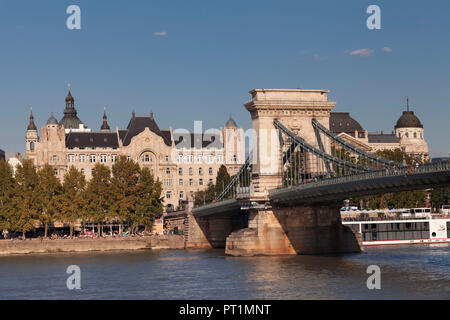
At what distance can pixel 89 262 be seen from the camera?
276 ft

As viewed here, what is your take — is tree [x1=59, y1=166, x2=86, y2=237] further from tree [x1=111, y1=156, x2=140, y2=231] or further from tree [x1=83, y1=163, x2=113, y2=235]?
tree [x1=111, y1=156, x2=140, y2=231]

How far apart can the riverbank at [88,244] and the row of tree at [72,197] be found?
6736mm

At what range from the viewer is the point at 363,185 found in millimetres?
64812

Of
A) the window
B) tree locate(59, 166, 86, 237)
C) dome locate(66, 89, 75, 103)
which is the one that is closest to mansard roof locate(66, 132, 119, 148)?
the window

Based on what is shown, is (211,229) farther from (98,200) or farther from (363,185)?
(363,185)

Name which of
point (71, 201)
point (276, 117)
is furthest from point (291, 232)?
point (71, 201)

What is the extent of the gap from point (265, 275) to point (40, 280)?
16.5 m

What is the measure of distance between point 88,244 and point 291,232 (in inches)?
1409

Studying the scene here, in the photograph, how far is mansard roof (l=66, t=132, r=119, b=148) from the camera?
16112cm

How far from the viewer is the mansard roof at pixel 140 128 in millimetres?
162125

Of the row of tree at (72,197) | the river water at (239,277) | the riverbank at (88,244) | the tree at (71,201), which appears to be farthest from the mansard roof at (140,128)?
the river water at (239,277)

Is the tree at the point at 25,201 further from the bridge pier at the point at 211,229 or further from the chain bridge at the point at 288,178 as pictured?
the chain bridge at the point at 288,178

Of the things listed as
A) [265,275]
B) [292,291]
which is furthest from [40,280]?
[292,291]

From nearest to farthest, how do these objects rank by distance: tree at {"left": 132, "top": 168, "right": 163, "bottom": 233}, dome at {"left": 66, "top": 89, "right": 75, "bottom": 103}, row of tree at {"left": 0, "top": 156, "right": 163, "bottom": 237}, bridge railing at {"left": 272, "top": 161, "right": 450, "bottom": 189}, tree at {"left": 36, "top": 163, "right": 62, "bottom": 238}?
bridge railing at {"left": 272, "top": 161, "right": 450, "bottom": 189} < row of tree at {"left": 0, "top": 156, "right": 163, "bottom": 237} < tree at {"left": 36, "top": 163, "right": 62, "bottom": 238} < tree at {"left": 132, "top": 168, "right": 163, "bottom": 233} < dome at {"left": 66, "top": 89, "right": 75, "bottom": 103}
